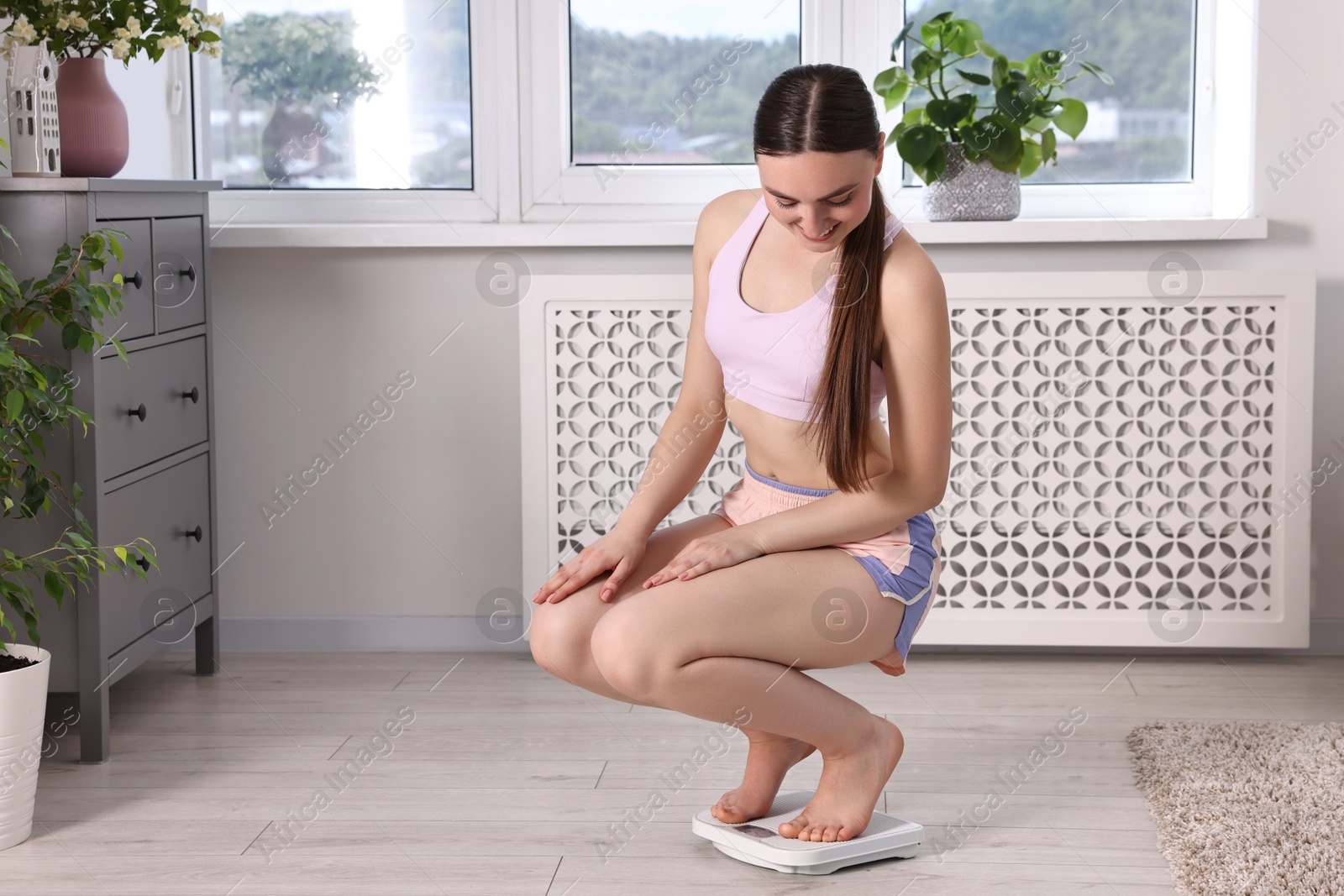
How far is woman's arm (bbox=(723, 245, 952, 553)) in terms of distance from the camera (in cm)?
133

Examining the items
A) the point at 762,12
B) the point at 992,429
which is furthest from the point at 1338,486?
the point at 762,12

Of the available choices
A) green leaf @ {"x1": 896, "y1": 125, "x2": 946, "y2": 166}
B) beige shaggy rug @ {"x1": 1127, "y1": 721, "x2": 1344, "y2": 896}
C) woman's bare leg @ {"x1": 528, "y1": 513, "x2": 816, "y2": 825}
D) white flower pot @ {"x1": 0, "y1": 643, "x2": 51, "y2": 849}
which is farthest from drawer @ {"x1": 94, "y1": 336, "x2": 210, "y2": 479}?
beige shaggy rug @ {"x1": 1127, "y1": 721, "x2": 1344, "y2": 896}

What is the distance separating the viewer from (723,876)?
1430 millimetres

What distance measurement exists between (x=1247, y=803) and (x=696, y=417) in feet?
2.73

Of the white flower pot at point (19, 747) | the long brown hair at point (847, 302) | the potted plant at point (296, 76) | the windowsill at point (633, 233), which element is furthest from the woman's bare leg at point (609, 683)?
the potted plant at point (296, 76)

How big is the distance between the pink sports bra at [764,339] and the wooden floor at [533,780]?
21.1 inches

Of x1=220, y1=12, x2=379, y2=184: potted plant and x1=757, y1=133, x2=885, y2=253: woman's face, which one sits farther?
x1=220, y1=12, x2=379, y2=184: potted plant

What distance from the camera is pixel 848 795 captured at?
4.78ft

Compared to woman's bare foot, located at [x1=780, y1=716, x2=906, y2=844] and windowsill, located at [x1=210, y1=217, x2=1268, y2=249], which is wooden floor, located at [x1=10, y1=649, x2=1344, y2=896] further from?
windowsill, located at [x1=210, y1=217, x2=1268, y2=249]

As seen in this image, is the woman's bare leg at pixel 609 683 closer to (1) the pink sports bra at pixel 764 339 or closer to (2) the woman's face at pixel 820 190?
(1) the pink sports bra at pixel 764 339

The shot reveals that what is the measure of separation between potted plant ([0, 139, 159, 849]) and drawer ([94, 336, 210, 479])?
0.06m

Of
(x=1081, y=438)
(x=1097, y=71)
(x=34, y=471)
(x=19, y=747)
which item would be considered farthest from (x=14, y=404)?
(x=1097, y=71)

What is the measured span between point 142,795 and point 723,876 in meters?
0.79

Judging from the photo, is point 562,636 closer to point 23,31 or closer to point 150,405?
point 150,405
